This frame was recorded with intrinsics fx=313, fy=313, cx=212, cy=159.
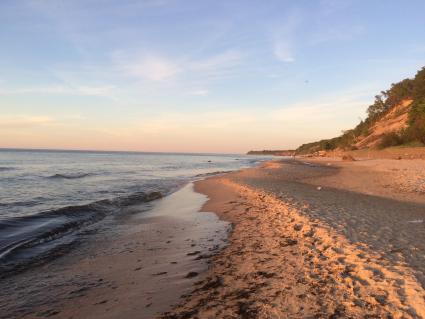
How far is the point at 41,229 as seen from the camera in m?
10.9

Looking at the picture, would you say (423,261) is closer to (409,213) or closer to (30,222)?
(409,213)

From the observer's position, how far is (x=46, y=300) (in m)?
5.54

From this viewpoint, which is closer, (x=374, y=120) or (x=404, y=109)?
(x=404, y=109)

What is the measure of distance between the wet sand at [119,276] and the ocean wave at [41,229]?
88 cm

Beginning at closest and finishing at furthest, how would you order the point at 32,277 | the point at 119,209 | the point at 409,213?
1. the point at 32,277
2. the point at 409,213
3. the point at 119,209

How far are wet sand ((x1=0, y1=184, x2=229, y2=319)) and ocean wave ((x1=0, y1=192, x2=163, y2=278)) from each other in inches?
34.8

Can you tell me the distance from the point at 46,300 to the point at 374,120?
103567 mm

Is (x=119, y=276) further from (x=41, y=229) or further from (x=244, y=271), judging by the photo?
(x=41, y=229)

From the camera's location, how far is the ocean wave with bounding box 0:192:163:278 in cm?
813

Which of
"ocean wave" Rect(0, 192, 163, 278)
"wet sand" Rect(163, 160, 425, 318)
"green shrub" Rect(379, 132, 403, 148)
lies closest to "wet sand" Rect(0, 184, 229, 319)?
"wet sand" Rect(163, 160, 425, 318)

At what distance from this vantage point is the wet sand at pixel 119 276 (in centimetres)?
512

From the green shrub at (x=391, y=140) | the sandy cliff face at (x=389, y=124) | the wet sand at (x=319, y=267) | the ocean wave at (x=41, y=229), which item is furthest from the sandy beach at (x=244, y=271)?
the sandy cliff face at (x=389, y=124)

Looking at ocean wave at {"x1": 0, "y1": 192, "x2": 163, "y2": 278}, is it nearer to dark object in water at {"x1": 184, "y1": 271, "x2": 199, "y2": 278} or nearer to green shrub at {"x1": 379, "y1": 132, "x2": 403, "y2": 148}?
dark object in water at {"x1": 184, "y1": 271, "x2": 199, "y2": 278}

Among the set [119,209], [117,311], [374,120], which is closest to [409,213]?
[117,311]
